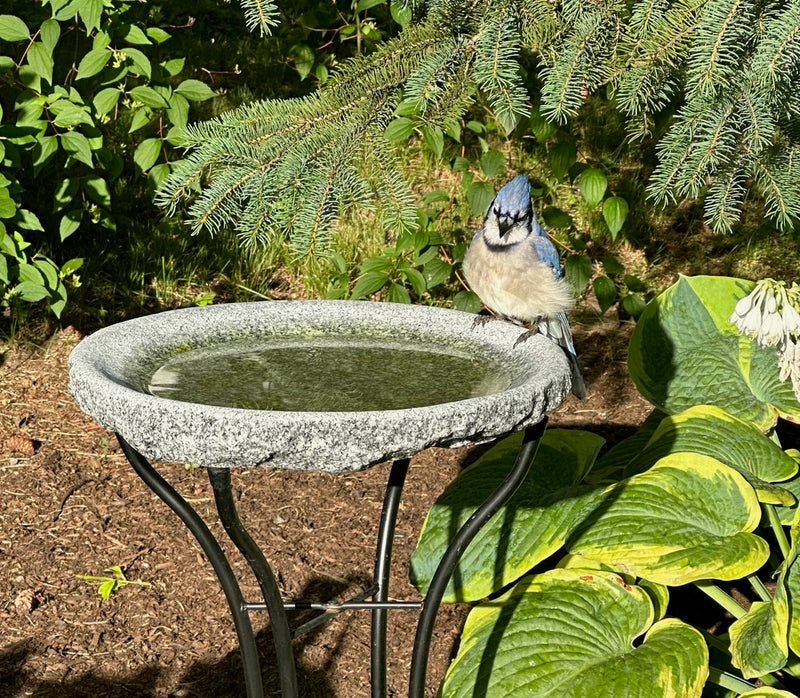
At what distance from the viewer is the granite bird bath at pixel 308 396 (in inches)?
67.0

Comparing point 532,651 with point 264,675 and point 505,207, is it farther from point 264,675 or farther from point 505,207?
point 505,207

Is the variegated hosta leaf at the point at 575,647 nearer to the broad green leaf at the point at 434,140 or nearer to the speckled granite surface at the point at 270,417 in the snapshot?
the speckled granite surface at the point at 270,417

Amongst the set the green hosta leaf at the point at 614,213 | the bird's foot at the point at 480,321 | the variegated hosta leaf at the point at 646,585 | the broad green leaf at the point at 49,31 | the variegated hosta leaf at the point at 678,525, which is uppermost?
the broad green leaf at the point at 49,31

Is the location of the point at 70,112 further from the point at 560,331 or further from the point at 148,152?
the point at 560,331

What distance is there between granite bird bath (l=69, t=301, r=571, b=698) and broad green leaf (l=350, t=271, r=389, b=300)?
1.10 m

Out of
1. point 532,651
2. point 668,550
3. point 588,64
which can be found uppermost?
point 588,64

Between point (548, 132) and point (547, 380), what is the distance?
165cm

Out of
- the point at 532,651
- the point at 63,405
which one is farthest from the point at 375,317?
the point at 63,405

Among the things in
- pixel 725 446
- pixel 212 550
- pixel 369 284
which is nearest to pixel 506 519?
pixel 725 446

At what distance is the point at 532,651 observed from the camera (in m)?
2.50

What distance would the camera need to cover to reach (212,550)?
217cm

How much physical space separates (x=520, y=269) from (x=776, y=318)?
0.85 meters

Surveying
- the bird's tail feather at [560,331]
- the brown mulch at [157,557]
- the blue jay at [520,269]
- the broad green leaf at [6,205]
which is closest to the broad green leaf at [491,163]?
the blue jay at [520,269]

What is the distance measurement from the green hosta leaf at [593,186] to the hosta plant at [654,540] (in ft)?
1.43
